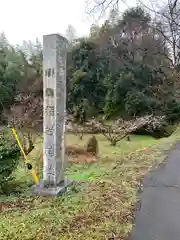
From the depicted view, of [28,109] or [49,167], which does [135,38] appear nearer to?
[28,109]

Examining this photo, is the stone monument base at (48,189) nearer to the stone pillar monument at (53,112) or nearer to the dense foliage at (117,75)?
the stone pillar monument at (53,112)

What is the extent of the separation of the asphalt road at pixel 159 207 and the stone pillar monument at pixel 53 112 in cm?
142

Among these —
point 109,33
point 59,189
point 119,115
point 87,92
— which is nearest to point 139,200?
point 59,189

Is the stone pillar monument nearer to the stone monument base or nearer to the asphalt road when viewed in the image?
the stone monument base

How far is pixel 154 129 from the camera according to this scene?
16.4 m

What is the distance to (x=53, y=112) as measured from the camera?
196 inches

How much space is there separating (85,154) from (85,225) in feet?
18.9

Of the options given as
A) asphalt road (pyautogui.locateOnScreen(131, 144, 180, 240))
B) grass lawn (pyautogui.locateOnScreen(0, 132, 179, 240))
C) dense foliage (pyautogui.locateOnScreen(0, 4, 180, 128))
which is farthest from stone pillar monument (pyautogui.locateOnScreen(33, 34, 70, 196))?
dense foliage (pyautogui.locateOnScreen(0, 4, 180, 128))

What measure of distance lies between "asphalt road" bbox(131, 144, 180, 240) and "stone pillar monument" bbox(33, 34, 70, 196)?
1.42 metres

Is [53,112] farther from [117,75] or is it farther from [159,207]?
[117,75]

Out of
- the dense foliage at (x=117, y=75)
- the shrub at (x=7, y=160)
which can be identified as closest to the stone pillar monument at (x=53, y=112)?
the shrub at (x=7, y=160)

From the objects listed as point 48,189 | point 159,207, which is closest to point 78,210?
point 48,189

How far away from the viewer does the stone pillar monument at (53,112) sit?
4875 millimetres

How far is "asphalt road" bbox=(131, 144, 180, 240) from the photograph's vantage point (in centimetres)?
375
